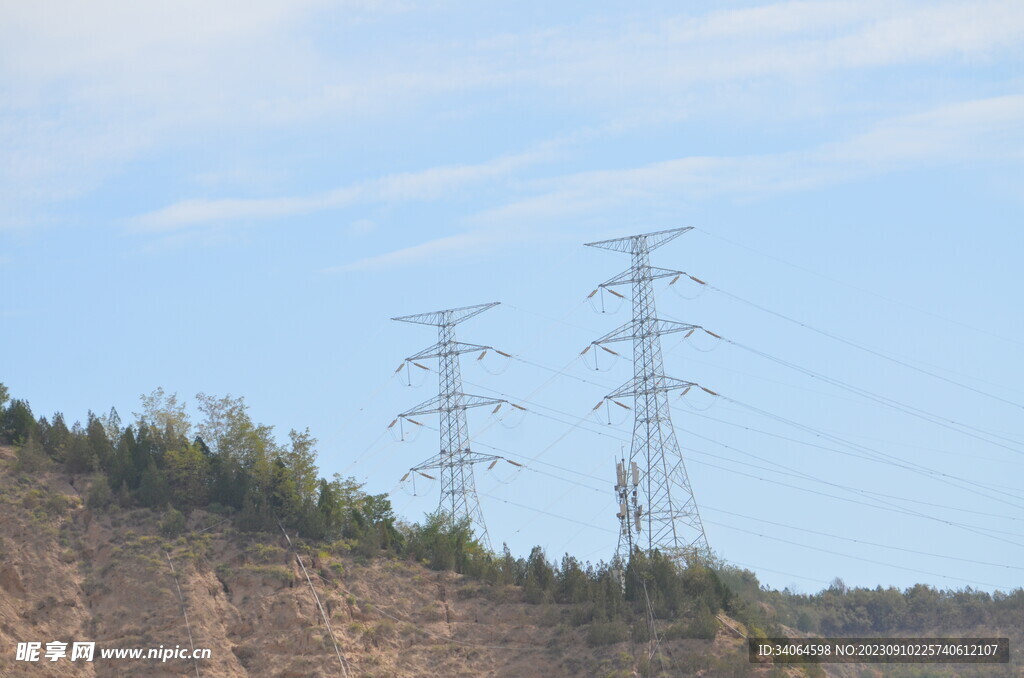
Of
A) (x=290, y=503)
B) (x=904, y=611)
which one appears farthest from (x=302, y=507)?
(x=904, y=611)

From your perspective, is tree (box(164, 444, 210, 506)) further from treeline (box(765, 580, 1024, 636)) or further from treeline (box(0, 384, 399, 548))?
treeline (box(765, 580, 1024, 636))

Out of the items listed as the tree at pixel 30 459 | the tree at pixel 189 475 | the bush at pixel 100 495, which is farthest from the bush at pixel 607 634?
the tree at pixel 30 459

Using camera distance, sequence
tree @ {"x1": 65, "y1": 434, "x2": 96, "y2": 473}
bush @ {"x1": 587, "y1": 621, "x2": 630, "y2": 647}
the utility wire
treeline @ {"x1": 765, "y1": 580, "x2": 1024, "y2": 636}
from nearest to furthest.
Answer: the utility wire, bush @ {"x1": 587, "y1": 621, "x2": 630, "y2": 647}, tree @ {"x1": 65, "y1": 434, "x2": 96, "y2": 473}, treeline @ {"x1": 765, "y1": 580, "x2": 1024, "y2": 636}

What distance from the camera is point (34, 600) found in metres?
50.2

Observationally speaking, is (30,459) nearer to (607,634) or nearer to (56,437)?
(56,437)

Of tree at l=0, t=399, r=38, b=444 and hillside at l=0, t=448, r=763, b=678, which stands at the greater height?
tree at l=0, t=399, r=38, b=444

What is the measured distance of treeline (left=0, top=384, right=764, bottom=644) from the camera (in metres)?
56.2

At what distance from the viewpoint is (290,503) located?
59.0 meters

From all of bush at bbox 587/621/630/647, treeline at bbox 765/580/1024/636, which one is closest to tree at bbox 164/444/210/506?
bush at bbox 587/621/630/647

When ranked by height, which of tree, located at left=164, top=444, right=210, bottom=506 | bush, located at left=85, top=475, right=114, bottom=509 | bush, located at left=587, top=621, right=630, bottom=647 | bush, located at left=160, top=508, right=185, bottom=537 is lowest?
bush, located at left=587, top=621, right=630, bottom=647

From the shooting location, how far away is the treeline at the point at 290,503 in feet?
185

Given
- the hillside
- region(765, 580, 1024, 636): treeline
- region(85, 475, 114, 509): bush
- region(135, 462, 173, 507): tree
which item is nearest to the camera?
the hillside

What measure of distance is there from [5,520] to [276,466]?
39.9ft

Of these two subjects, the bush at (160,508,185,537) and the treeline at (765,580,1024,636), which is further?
the treeline at (765,580,1024,636)
